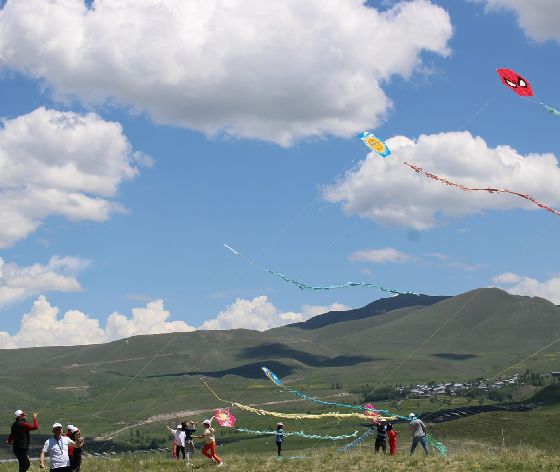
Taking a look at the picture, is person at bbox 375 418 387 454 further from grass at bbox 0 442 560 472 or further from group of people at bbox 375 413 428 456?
grass at bbox 0 442 560 472

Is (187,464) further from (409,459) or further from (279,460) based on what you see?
(409,459)

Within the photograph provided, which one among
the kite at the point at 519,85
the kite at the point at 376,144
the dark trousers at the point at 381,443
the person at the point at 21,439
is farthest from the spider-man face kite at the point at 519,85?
the person at the point at 21,439

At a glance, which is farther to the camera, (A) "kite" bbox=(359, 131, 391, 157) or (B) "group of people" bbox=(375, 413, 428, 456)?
(A) "kite" bbox=(359, 131, 391, 157)

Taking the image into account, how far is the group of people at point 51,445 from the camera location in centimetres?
1947

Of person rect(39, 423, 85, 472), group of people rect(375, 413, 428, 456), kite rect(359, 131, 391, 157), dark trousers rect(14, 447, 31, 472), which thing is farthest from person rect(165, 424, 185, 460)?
kite rect(359, 131, 391, 157)

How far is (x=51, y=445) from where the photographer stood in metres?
19.6

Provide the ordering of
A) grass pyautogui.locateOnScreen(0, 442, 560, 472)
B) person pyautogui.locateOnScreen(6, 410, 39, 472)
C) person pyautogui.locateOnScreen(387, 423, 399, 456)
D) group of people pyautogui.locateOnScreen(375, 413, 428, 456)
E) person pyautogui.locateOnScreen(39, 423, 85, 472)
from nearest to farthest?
person pyautogui.locateOnScreen(39, 423, 85, 472) < person pyautogui.locateOnScreen(6, 410, 39, 472) < grass pyautogui.locateOnScreen(0, 442, 560, 472) < group of people pyautogui.locateOnScreen(375, 413, 428, 456) < person pyautogui.locateOnScreen(387, 423, 399, 456)

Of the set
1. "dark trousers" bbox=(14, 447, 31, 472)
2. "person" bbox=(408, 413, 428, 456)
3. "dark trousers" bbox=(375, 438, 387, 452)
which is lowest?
"dark trousers" bbox=(375, 438, 387, 452)

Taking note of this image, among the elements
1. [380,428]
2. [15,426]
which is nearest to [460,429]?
[380,428]

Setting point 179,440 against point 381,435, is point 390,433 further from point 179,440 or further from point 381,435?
point 179,440

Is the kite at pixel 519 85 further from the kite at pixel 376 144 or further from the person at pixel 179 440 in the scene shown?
the person at pixel 179 440

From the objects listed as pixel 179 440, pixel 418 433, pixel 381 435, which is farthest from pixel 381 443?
pixel 179 440

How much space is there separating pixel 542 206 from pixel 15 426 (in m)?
24.8

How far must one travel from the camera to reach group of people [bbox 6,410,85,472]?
19.5 meters
